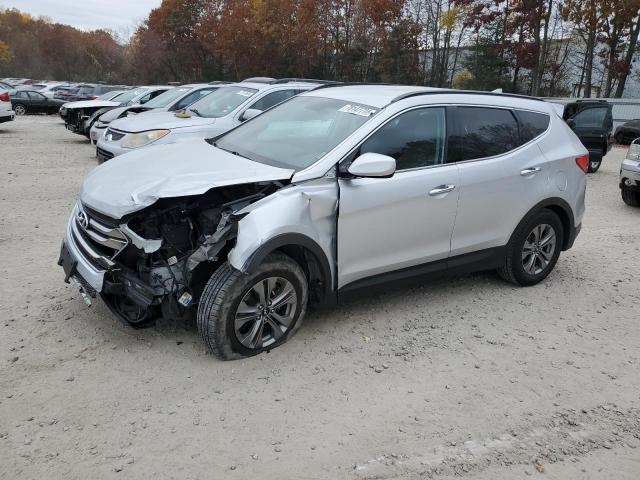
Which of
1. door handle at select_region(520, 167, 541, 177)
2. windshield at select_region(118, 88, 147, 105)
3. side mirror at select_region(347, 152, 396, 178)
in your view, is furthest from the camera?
windshield at select_region(118, 88, 147, 105)

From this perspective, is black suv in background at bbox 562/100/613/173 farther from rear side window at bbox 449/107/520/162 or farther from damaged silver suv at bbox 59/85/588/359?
rear side window at bbox 449/107/520/162

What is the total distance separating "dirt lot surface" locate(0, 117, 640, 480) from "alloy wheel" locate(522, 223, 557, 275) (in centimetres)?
24

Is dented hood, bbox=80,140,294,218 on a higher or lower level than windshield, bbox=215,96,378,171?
lower

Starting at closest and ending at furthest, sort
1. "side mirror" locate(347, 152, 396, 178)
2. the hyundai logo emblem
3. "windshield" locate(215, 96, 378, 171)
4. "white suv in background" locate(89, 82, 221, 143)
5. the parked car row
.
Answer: "side mirror" locate(347, 152, 396, 178) → the hyundai logo emblem → "windshield" locate(215, 96, 378, 171) → "white suv in background" locate(89, 82, 221, 143) → the parked car row

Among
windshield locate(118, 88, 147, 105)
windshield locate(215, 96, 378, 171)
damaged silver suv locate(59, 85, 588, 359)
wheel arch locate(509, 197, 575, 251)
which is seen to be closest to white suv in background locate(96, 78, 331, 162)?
windshield locate(215, 96, 378, 171)

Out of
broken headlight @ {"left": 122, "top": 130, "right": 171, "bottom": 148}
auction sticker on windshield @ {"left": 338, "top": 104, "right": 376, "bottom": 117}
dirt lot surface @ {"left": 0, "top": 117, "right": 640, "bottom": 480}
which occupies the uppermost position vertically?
auction sticker on windshield @ {"left": 338, "top": 104, "right": 376, "bottom": 117}

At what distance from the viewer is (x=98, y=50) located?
61.3 metres

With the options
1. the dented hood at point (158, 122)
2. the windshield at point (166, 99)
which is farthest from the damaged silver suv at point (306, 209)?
the windshield at point (166, 99)

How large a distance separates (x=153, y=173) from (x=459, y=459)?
107 inches

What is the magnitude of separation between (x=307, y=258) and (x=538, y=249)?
2.61 metres

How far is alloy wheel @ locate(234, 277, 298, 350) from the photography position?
3.69 m

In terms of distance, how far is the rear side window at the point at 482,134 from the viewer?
181 inches

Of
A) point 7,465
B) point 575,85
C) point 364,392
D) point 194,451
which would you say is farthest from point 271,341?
point 575,85

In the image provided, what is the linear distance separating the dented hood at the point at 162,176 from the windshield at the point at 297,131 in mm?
208
